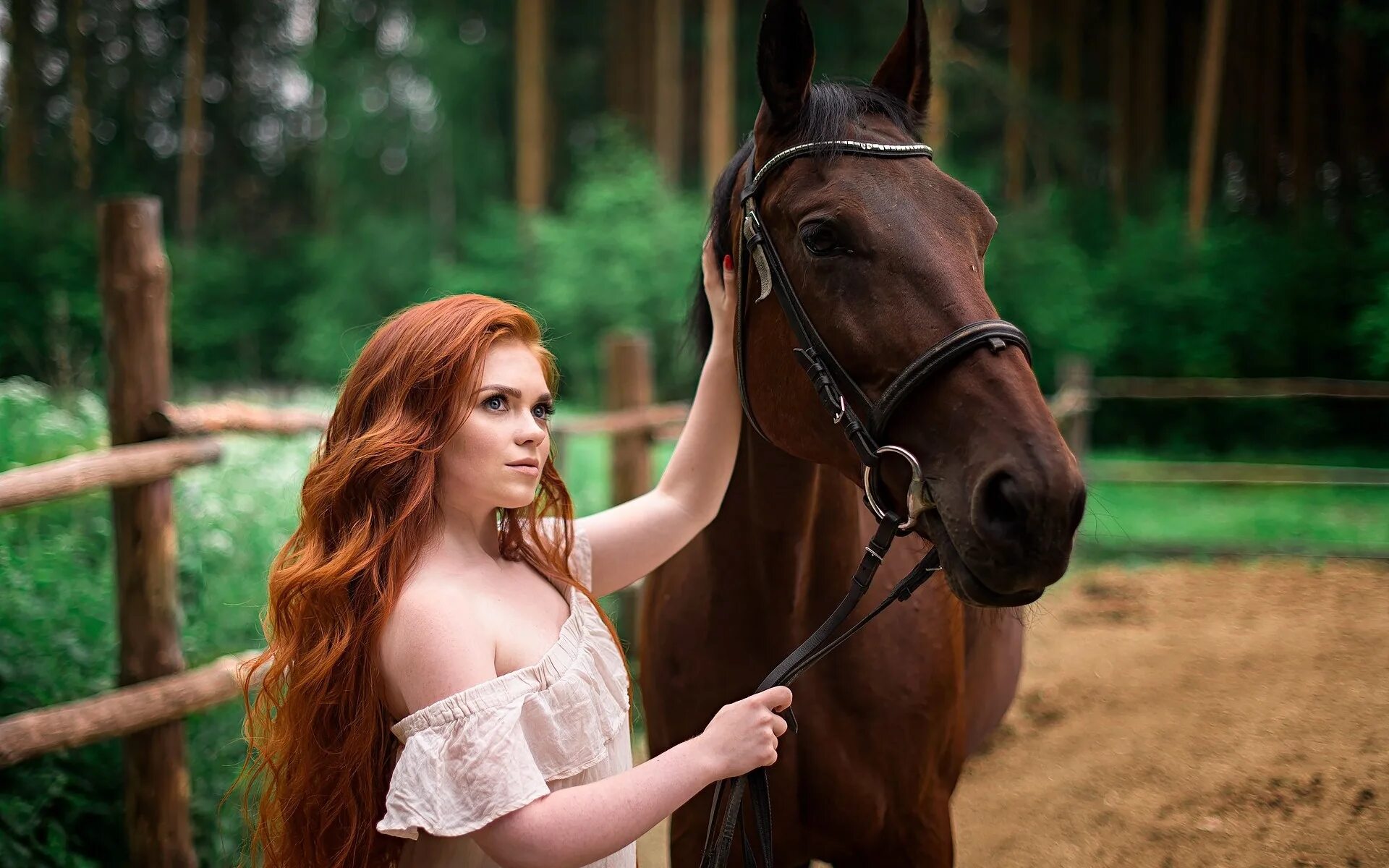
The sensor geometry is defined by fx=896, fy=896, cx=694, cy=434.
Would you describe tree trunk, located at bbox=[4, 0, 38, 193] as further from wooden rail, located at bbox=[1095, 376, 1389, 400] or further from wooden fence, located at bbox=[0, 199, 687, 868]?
wooden rail, located at bbox=[1095, 376, 1389, 400]

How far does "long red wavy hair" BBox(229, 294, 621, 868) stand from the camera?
1323 millimetres

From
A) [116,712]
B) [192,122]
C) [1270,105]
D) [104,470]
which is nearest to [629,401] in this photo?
[104,470]

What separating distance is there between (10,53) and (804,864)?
44.3 ft

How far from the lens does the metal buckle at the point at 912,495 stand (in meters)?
1.31

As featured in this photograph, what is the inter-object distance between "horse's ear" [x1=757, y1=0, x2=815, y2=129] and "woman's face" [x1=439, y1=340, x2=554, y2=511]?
68 centimetres

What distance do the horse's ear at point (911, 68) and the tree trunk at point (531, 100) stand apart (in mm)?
15090

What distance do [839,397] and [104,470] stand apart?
2.36 metres

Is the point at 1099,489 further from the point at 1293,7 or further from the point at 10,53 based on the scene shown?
the point at 10,53

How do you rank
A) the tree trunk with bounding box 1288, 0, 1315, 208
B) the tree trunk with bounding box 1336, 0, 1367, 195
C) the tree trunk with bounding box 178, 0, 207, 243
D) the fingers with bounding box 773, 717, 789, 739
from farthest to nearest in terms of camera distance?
the tree trunk with bounding box 178, 0, 207, 243 → the tree trunk with bounding box 1288, 0, 1315, 208 → the tree trunk with bounding box 1336, 0, 1367, 195 → the fingers with bounding box 773, 717, 789, 739

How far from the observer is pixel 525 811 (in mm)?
1178

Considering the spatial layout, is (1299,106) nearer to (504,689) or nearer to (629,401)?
(629,401)

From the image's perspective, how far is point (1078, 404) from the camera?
27.8 ft

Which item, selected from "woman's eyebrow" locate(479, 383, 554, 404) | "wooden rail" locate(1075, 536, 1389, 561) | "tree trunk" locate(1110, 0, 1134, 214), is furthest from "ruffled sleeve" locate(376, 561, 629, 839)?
"tree trunk" locate(1110, 0, 1134, 214)

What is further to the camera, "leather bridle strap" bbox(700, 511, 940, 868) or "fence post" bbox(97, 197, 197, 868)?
"fence post" bbox(97, 197, 197, 868)
